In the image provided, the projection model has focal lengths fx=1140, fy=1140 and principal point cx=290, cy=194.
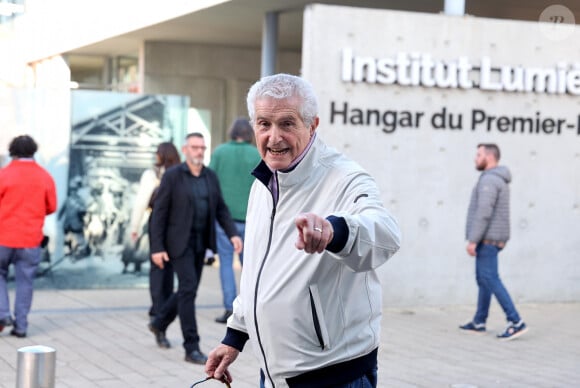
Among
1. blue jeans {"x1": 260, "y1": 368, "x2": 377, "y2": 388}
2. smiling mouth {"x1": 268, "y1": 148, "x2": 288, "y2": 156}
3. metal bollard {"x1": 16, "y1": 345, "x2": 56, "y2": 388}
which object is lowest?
metal bollard {"x1": 16, "y1": 345, "x2": 56, "y2": 388}

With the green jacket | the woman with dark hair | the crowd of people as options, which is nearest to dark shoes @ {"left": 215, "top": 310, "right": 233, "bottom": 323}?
the woman with dark hair

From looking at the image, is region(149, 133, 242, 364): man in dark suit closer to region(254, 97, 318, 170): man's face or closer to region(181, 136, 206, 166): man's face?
region(181, 136, 206, 166): man's face

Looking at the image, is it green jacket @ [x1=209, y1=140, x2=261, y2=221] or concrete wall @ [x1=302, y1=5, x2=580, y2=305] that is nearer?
green jacket @ [x1=209, y1=140, x2=261, y2=221]

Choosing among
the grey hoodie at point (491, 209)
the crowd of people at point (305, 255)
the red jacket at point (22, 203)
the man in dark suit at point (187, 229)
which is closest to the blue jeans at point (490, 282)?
the grey hoodie at point (491, 209)

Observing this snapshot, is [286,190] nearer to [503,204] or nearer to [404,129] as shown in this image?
[503,204]

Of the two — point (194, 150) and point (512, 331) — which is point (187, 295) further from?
point (512, 331)

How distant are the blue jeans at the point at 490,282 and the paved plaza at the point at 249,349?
301 mm

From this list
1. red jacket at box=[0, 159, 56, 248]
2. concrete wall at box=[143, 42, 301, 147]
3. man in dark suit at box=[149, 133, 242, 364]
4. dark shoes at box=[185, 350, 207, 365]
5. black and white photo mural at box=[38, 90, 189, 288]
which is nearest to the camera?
dark shoes at box=[185, 350, 207, 365]

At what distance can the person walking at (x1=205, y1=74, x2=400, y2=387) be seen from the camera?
357 centimetres

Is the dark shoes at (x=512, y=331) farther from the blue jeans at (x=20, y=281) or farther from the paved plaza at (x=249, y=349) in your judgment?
the blue jeans at (x=20, y=281)

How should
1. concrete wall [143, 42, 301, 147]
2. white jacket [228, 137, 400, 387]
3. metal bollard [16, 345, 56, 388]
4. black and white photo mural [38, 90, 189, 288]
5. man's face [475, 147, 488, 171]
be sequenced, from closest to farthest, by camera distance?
white jacket [228, 137, 400, 387] < metal bollard [16, 345, 56, 388] < man's face [475, 147, 488, 171] < black and white photo mural [38, 90, 189, 288] < concrete wall [143, 42, 301, 147]

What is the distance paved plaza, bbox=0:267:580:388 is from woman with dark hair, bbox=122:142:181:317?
383 mm

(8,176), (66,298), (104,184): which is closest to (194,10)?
(104,184)

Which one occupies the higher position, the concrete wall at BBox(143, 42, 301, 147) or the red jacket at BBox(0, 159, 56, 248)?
the concrete wall at BBox(143, 42, 301, 147)
